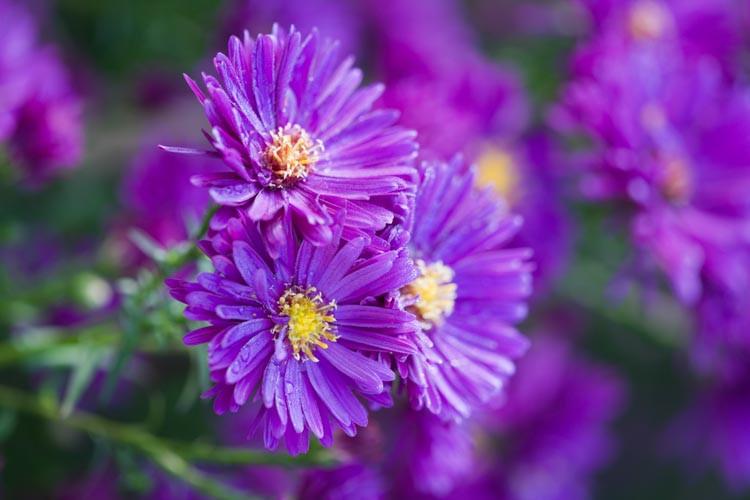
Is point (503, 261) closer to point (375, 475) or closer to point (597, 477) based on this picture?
point (375, 475)

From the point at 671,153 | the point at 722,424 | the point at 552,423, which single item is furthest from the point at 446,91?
the point at 722,424

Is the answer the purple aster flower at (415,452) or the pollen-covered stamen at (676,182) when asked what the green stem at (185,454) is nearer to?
the purple aster flower at (415,452)

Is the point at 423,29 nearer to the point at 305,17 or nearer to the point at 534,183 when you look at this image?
the point at 305,17

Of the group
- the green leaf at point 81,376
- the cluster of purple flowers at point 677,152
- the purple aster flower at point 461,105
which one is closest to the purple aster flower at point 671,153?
the cluster of purple flowers at point 677,152

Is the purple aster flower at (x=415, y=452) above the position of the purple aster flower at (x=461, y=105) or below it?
below

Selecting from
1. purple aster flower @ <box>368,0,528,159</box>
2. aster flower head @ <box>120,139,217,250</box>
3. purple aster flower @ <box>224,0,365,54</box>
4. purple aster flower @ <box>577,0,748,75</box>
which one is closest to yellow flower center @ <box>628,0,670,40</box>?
purple aster flower @ <box>577,0,748,75</box>

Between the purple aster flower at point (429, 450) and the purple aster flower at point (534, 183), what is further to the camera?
the purple aster flower at point (534, 183)
